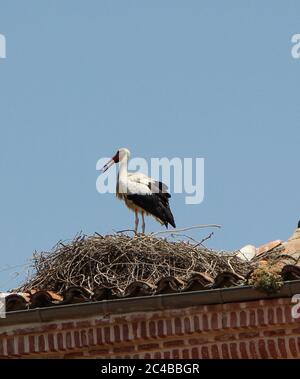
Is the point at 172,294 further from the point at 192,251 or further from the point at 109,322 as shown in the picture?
the point at 192,251

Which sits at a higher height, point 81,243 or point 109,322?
point 81,243

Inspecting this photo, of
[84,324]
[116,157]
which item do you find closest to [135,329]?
[84,324]

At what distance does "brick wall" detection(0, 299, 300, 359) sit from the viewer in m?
13.1

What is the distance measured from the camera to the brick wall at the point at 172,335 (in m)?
13.1

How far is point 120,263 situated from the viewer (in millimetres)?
15070

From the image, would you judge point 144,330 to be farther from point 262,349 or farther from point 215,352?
point 262,349

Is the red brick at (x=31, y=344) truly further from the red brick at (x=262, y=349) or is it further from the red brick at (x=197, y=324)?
the red brick at (x=262, y=349)

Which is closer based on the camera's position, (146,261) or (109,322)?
(109,322)

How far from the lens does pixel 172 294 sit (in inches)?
526

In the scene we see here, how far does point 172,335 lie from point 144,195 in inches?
223

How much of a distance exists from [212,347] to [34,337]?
147cm

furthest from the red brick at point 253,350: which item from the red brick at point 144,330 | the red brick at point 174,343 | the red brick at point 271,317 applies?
the red brick at point 144,330
